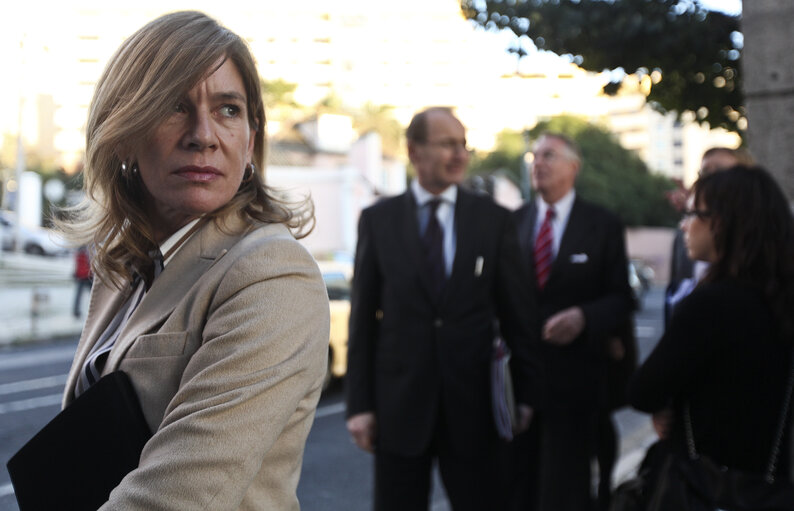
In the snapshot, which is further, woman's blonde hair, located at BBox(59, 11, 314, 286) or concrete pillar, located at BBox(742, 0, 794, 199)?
concrete pillar, located at BBox(742, 0, 794, 199)

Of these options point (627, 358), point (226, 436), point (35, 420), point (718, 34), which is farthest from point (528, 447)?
point (35, 420)

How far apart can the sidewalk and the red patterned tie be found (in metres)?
14.6

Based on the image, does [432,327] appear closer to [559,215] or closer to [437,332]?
[437,332]

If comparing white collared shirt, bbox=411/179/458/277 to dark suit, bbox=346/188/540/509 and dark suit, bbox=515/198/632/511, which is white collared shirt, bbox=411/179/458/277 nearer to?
dark suit, bbox=346/188/540/509

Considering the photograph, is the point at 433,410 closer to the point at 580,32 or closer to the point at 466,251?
the point at 466,251

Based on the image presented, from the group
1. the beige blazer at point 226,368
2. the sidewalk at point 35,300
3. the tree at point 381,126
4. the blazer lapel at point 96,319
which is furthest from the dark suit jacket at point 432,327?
the tree at point 381,126

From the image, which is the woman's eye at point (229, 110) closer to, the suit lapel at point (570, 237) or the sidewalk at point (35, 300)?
the suit lapel at point (570, 237)

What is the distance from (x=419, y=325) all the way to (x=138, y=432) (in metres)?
2.21

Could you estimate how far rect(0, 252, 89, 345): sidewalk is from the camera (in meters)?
17.8

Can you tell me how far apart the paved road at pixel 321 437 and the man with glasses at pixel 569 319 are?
1.58 meters

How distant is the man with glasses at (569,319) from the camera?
4133 millimetres

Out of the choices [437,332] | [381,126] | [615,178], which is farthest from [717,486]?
[381,126]

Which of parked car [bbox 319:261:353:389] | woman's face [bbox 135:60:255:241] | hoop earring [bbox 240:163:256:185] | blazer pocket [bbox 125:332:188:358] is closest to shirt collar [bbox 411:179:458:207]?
hoop earring [bbox 240:163:256:185]

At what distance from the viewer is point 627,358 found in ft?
14.8
